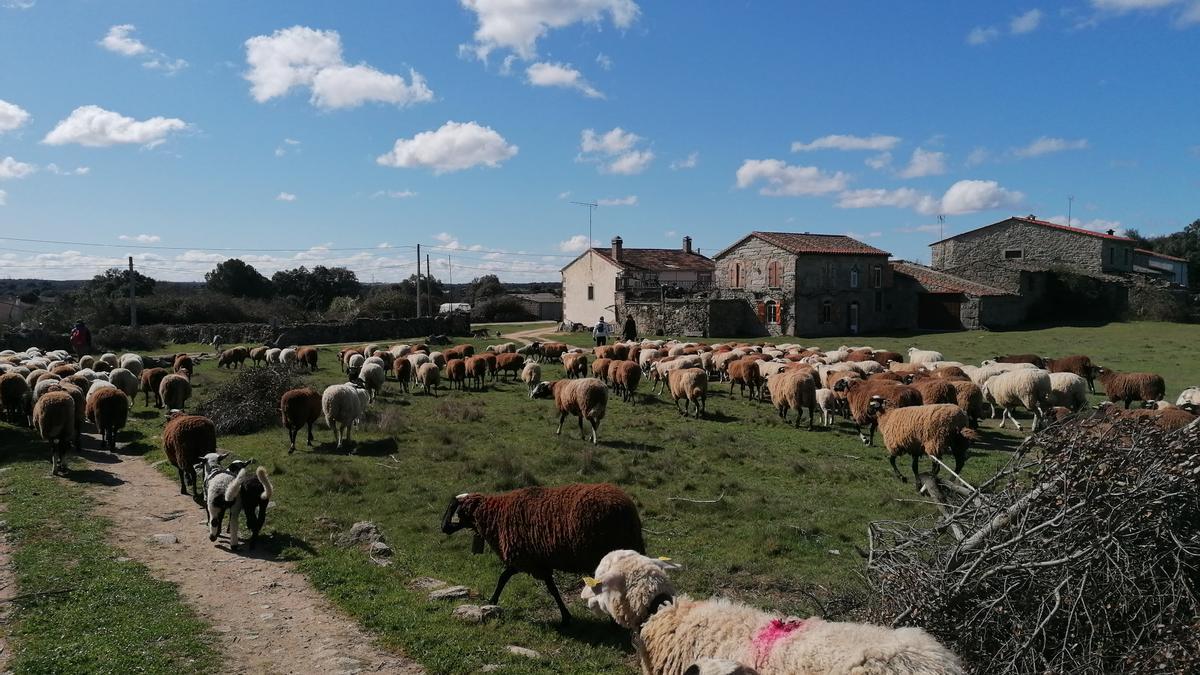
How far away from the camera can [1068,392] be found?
16750 millimetres

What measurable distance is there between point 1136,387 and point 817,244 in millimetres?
29839

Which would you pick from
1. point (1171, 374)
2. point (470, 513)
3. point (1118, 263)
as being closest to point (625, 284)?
point (1171, 374)

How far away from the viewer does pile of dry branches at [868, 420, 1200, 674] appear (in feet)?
13.2

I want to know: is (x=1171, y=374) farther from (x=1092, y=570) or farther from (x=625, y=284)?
(x=625, y=284)

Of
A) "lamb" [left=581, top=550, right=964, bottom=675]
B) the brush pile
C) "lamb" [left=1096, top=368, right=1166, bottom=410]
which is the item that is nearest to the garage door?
"lamb" [left=1096, top=368, right=1166, bottom=410]

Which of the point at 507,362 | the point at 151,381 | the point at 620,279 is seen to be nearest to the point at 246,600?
the point at 151,381

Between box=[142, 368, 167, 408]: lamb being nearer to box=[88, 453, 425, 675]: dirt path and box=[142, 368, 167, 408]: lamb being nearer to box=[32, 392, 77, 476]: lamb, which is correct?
box=[32, 392, 77, 476]: lamb

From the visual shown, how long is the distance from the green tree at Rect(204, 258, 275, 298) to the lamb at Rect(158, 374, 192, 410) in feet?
200

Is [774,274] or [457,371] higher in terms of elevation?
[774,274]

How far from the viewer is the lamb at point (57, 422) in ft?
42.0

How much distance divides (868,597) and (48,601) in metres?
7.84

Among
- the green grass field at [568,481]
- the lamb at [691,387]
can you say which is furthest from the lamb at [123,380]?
the lamb at [691,387]

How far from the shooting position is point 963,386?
16.1 m

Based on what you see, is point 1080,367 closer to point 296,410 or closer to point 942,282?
point 296,410
